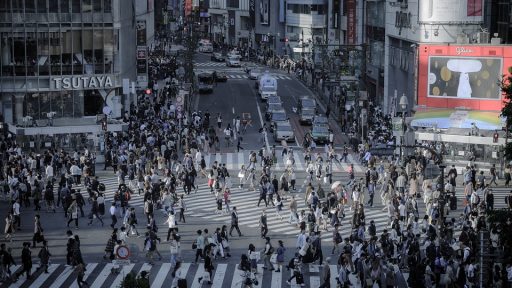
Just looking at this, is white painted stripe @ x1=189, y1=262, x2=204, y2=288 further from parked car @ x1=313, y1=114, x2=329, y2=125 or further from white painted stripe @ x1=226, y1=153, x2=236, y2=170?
parked car @ x1=313, y1=114, x2=329, y2=125

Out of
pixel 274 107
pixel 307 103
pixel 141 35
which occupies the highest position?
pixel 141 35

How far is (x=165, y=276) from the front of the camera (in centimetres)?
3588

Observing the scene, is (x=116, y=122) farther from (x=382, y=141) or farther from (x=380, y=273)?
(x=380, y=273)

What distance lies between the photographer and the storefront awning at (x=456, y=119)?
60.4 metres

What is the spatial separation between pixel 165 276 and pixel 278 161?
24474 mm

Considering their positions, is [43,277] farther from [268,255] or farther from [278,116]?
[278,116]

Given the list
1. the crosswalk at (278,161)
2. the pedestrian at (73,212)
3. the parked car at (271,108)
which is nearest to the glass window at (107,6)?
the parked car at (271,108)

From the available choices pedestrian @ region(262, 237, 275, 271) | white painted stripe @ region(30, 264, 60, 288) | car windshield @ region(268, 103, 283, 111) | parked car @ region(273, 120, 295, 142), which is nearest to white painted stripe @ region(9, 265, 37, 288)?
white painted stripe @ region(30, 264, 60, 288)

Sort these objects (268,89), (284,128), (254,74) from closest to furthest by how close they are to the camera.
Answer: (284,128) < (268,89) < (254,74)

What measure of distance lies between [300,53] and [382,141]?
66226 millimetres

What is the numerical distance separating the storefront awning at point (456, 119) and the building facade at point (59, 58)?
2047 centimetres

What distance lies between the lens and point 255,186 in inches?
2052

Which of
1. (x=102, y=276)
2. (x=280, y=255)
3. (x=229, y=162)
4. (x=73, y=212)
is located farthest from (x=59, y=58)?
(x=280, y=255)

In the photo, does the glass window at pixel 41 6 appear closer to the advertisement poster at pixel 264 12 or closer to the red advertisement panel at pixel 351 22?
the red advertisement panel at pixel 351 22
